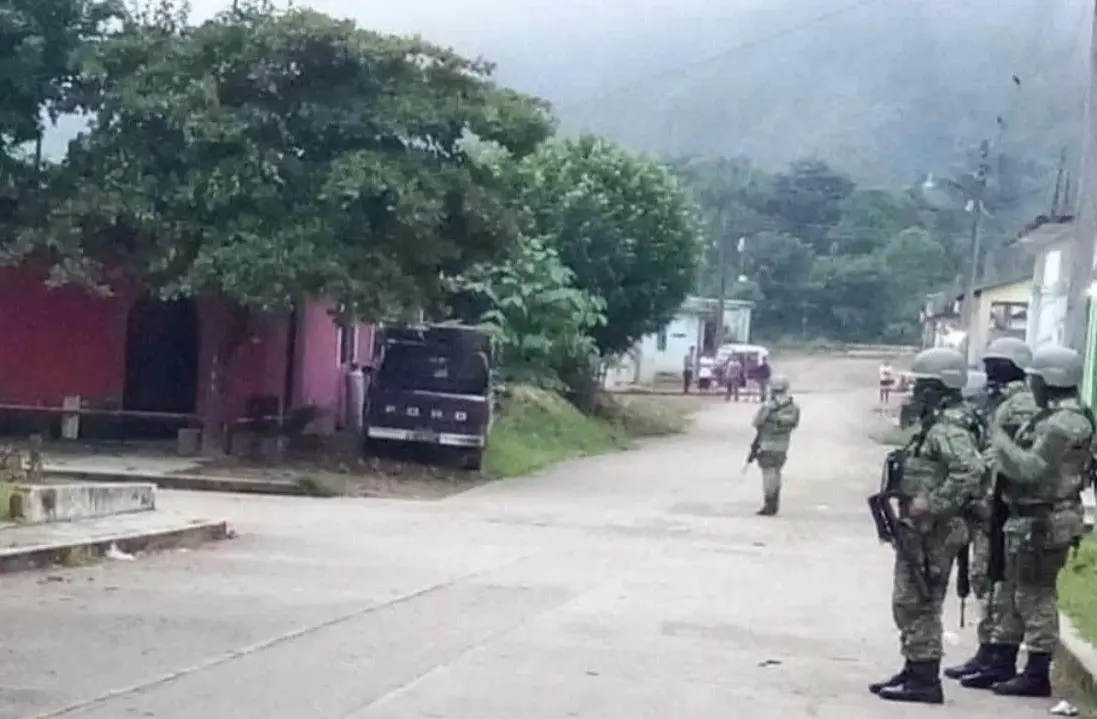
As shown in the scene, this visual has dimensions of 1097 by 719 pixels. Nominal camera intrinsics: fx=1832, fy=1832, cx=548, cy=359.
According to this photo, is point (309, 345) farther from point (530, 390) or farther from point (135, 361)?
point (530, 390)

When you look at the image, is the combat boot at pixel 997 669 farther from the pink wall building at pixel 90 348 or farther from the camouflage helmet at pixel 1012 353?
the pink wall building at pixel 90 348

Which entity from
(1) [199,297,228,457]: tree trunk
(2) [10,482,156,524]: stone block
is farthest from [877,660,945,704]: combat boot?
(1) [199,297,228,457]: tree trunk

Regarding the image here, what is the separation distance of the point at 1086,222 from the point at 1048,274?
28.9m

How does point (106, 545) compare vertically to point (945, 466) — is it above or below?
below

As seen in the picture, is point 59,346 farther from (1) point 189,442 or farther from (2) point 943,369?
(2) point 943,369

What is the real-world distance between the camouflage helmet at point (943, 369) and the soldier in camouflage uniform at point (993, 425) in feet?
1.46

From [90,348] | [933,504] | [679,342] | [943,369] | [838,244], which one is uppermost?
[838,244]

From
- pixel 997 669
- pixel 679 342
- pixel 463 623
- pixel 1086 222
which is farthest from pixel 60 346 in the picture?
pixel 679 342

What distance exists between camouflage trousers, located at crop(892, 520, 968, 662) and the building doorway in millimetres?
21420

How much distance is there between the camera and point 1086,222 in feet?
60.2

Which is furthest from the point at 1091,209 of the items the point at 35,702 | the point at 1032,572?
the point at 35,702

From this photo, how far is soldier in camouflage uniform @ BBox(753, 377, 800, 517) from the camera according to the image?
78.9 ft

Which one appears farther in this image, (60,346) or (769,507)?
(60,346)

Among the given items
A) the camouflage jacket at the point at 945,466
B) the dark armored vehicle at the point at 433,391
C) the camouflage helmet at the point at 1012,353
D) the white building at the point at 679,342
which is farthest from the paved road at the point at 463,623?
the white building at the point at 679,342
